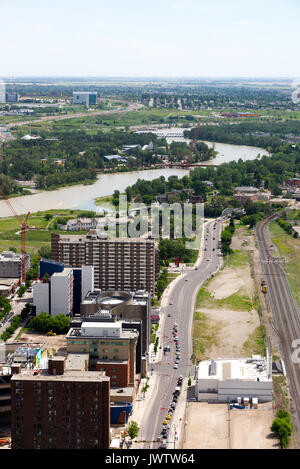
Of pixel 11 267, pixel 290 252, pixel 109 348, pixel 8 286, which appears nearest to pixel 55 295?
pixel 8 286

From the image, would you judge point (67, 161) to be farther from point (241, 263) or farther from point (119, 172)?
point (241, 263)

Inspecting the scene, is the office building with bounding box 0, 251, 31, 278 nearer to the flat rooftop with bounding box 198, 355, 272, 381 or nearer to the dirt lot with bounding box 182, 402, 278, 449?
the flat rooftop with bounding box 198, 355, 272, 381

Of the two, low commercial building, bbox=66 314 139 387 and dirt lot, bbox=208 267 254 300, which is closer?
low commercial building, bbox=66 314 139 387

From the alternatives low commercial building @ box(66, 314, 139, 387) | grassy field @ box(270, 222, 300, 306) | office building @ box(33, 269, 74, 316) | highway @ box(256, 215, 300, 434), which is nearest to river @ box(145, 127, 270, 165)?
grassy field @ box(270, 222, 300, 306)

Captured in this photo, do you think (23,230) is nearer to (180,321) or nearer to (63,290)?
(63,290)

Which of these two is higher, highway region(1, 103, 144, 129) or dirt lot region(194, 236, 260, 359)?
highway region(1, 103, 144, 129)

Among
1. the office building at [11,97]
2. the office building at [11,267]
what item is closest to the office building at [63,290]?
the office building at [11,267]

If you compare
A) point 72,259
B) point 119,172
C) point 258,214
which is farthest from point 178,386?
point 119,172
